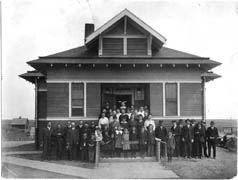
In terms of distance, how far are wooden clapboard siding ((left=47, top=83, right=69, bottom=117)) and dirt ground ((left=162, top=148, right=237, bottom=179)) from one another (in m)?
5.31

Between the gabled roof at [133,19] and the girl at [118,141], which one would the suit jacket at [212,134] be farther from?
the gabled roof at [133,19]

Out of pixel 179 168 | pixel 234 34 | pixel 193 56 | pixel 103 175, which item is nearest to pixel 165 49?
pixel 193 56

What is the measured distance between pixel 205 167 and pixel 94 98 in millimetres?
6079

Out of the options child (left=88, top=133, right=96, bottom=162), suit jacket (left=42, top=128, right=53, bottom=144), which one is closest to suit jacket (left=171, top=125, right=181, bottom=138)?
A: child (left=88, top=133, right=96, bottom=162)

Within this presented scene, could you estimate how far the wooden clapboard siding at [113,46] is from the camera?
664 inches

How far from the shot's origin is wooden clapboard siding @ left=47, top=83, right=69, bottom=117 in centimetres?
1591

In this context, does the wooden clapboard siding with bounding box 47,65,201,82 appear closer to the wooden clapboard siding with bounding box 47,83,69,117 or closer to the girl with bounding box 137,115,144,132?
the wooden clapboard siding with bounding box 47,83,69,117

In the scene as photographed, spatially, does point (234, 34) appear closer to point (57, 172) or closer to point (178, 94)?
point (178, 94)

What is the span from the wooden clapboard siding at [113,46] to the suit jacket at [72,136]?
4.53m

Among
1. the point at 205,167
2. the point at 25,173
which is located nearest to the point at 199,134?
the point at 205,167

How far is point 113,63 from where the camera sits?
619 inches

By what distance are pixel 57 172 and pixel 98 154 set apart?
196 cm

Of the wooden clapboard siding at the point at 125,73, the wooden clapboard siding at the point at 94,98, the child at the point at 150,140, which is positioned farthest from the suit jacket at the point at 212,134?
the wooden clapboard siding at the point at 94,98

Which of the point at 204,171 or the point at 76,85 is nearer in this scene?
the point at 204,171
